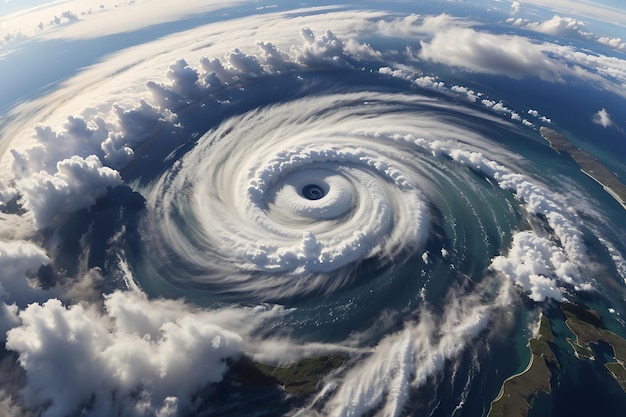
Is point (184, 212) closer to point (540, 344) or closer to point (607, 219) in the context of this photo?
point (540, 344)

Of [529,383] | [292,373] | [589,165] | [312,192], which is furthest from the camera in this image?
[589,165]

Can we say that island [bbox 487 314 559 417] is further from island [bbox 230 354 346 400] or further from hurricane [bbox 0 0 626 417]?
island [bbox 230 354 346 400]

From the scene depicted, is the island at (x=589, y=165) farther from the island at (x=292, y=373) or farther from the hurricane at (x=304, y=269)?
the island at (x=292, y=373)

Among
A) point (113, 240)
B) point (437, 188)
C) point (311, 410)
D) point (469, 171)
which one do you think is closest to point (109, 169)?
point (113, 240)

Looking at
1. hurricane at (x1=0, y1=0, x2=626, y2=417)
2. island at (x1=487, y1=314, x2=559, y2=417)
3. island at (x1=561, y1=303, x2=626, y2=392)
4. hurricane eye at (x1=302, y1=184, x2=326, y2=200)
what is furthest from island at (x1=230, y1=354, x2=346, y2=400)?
hurricane eye at (x1=302, y1=184, x2=326, y2=200)

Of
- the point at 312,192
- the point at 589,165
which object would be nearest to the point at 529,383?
the point at 312,192

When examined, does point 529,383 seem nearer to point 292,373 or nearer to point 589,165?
point 292,373
